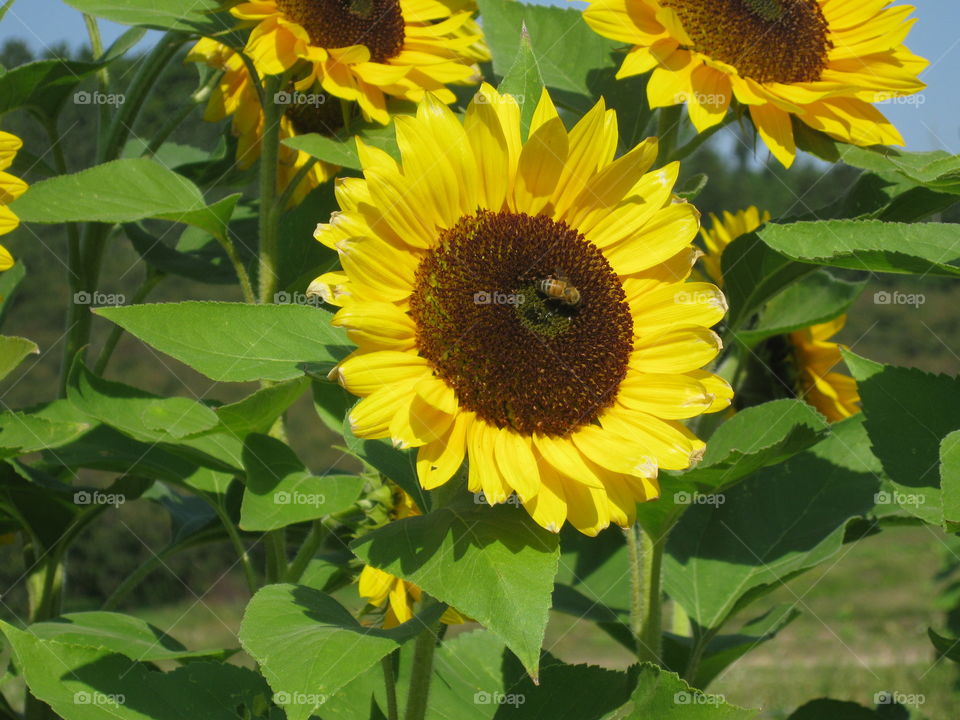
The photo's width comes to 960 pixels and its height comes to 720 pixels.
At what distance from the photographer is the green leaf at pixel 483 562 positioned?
1.39 metres

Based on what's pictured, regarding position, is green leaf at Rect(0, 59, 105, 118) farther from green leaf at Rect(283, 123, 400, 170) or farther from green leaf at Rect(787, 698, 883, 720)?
green leaf at Rect(787, 698, 883, 720)

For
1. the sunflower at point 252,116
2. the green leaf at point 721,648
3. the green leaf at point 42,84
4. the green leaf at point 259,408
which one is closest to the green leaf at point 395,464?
the green leaf at point 259,408

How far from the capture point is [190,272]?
2658 mm

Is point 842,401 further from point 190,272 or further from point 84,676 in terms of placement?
point 84,676

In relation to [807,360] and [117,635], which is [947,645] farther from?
[117,635]

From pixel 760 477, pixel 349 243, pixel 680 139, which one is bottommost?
pixel 760 477

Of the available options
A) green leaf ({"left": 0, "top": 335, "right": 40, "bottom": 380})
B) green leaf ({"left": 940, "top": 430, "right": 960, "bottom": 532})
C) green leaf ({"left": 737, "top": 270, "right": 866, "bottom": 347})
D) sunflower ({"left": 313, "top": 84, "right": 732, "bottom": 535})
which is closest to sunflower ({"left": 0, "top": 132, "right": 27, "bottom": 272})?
green leaf ({"left": 0, "top": 335, "right": 40, "bottom": 380})

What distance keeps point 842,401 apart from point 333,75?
1711 millimetres

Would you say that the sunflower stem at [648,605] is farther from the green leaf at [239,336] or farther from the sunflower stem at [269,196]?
the sunflower stem at [269,196]

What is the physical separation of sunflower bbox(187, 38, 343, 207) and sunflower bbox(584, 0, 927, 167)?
0.74m

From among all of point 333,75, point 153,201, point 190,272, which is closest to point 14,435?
point 153,201

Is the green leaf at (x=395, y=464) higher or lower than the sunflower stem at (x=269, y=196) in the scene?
lower

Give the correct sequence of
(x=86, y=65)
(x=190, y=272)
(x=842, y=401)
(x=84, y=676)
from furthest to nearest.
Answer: (x=842, y=401)
(x=190, y=272)
(x=86, y=65)
(x=84, y=676)

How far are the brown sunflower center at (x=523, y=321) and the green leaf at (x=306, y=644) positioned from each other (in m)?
0.34
